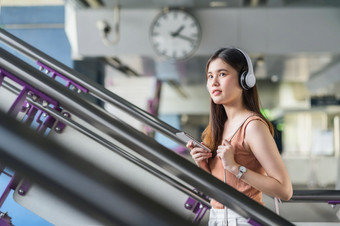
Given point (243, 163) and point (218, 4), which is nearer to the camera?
point (243, 163)

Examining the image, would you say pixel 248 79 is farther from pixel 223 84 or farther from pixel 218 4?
pixel 218 4

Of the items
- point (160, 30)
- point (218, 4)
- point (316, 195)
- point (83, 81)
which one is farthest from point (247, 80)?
point (218, 4)

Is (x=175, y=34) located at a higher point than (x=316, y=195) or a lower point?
higher

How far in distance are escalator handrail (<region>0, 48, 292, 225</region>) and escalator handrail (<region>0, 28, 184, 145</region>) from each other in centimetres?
142

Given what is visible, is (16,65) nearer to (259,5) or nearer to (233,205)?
(233,205)

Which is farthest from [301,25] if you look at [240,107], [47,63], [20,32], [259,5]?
[240,107]

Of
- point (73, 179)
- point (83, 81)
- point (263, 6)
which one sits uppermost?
point (263, 6)

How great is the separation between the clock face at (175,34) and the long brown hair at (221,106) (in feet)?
18.6

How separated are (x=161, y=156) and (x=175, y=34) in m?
6.52

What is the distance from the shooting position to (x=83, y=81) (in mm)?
2680

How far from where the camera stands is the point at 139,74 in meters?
11.6

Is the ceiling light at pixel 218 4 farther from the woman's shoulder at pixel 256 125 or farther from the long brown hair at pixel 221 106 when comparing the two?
the woman's shoulder at pixel 256 125

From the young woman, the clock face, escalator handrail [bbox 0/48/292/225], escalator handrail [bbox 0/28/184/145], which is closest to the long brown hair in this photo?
the young woman

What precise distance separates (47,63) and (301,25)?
5903 millimetres
